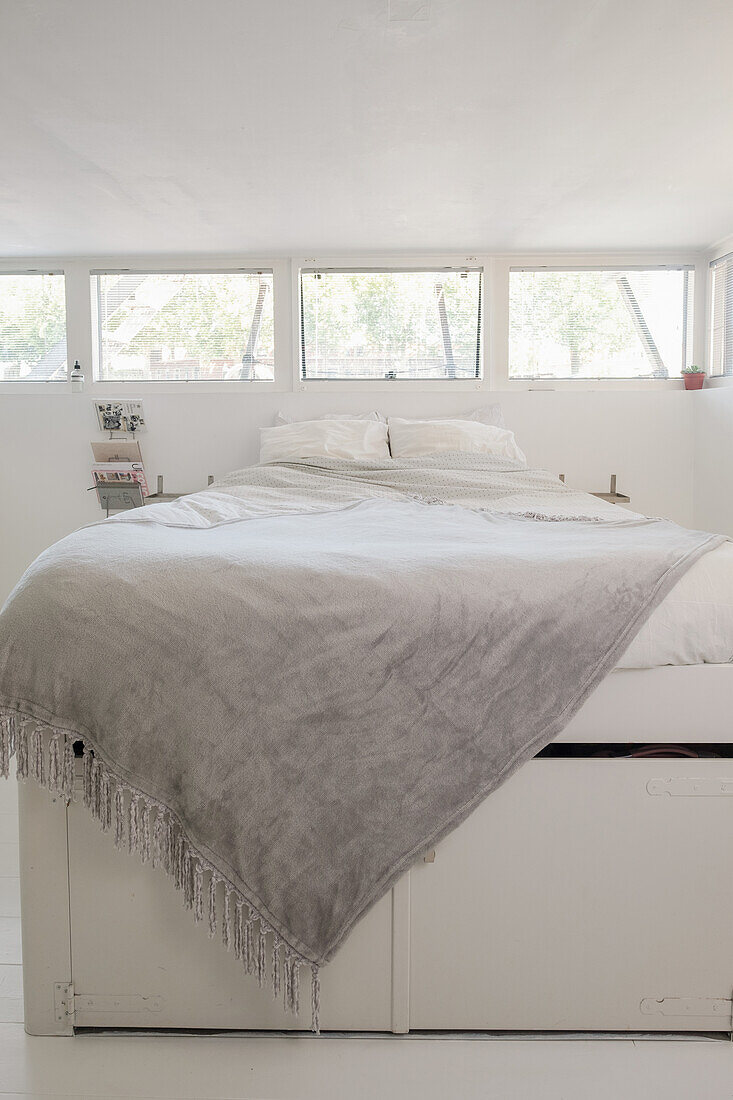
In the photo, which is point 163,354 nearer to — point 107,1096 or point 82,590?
point 82,590

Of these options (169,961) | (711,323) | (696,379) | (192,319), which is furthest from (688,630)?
(192,319)

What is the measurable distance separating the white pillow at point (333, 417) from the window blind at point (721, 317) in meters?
1.93

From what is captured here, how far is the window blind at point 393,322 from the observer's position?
4.81m

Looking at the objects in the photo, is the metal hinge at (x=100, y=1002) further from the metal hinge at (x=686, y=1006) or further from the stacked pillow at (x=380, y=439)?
the stacked pillow at (x=380, y=439)

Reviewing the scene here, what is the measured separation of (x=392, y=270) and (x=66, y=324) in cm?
195

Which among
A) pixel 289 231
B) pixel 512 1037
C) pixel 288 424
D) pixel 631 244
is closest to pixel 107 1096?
pixel 512 1037

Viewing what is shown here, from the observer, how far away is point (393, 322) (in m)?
4.82

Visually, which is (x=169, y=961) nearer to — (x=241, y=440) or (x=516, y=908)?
(x=516, y=908)

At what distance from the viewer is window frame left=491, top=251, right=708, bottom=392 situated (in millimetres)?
4715

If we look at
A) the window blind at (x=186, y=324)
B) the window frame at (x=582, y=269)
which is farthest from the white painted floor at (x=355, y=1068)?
the window blind at (x=186, y=324)

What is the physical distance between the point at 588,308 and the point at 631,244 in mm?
415

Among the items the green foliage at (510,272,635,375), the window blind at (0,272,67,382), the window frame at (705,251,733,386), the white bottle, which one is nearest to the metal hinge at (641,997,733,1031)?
the window frame at (705,251,733,386)

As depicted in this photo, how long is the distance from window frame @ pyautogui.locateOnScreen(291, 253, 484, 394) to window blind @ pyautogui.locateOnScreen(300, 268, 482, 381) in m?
0.04

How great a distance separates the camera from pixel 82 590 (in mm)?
1451
